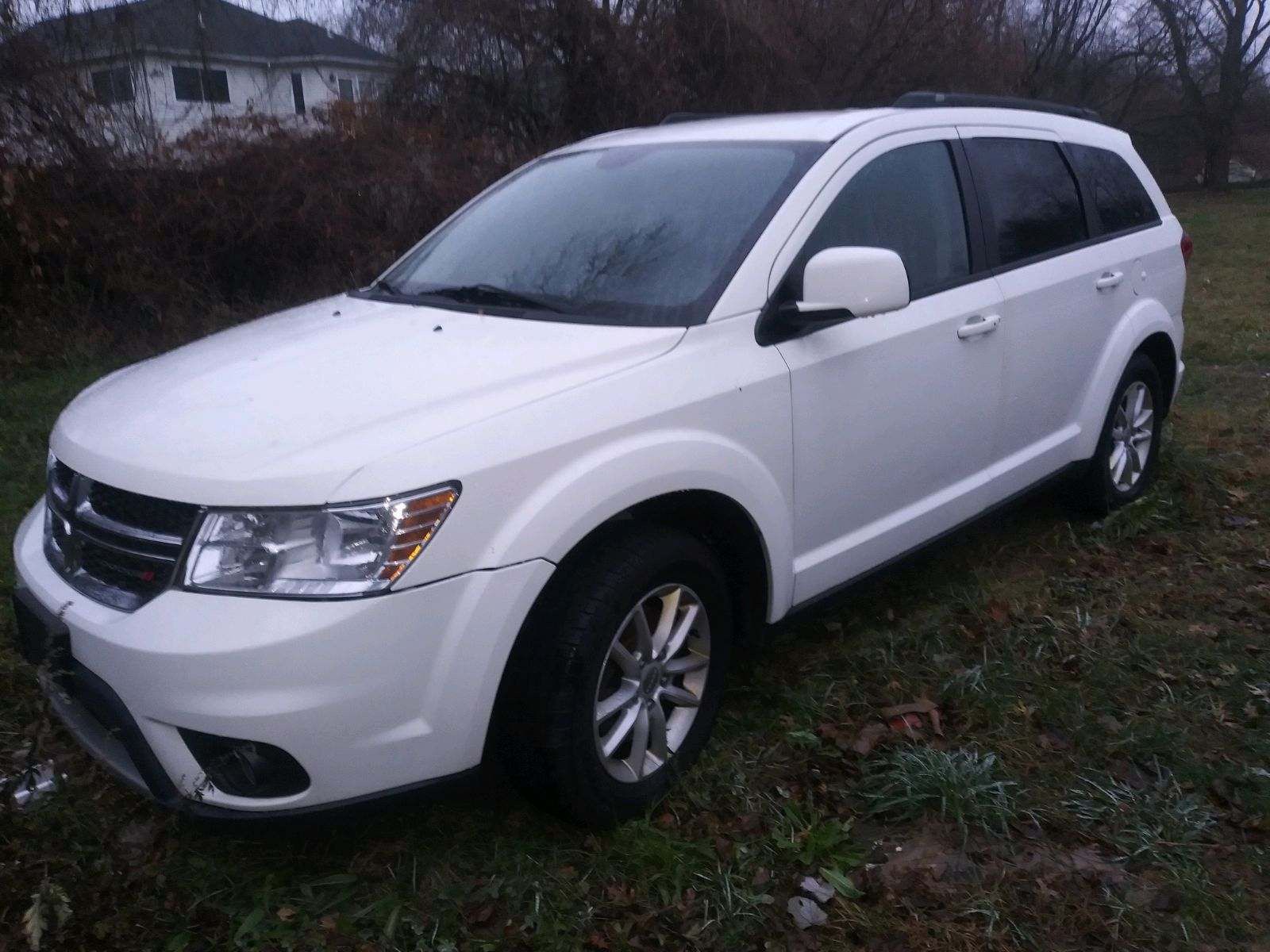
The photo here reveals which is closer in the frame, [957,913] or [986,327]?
[957,913]

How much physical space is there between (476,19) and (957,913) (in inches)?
436

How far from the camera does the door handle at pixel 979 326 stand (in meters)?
3.89

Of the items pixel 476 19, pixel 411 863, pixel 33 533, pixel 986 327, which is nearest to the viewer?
pixel 411 863

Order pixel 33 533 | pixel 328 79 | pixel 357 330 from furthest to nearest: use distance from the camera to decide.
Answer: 1. pixel 328 79
2. pixel 357 330
3. pixel 33 533

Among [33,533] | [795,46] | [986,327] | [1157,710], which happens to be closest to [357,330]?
[33,533]

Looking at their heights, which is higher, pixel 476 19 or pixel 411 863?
pixel 476 19

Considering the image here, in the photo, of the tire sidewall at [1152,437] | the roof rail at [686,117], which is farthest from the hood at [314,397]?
the tire sidewall at [1152,437]

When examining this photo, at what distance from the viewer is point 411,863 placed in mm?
2947

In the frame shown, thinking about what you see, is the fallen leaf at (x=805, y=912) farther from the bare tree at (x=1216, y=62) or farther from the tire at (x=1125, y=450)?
the bare tree at (x=1216, y=62)

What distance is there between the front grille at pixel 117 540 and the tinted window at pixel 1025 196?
115 inches

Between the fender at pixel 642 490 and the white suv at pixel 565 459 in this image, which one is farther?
the fender at pixel 642 490

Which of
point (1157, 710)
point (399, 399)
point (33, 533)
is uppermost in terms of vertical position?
point (399, 399)

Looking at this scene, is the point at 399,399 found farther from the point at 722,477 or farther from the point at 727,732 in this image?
the point at 727,732

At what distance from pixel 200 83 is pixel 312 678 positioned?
12.3 m
